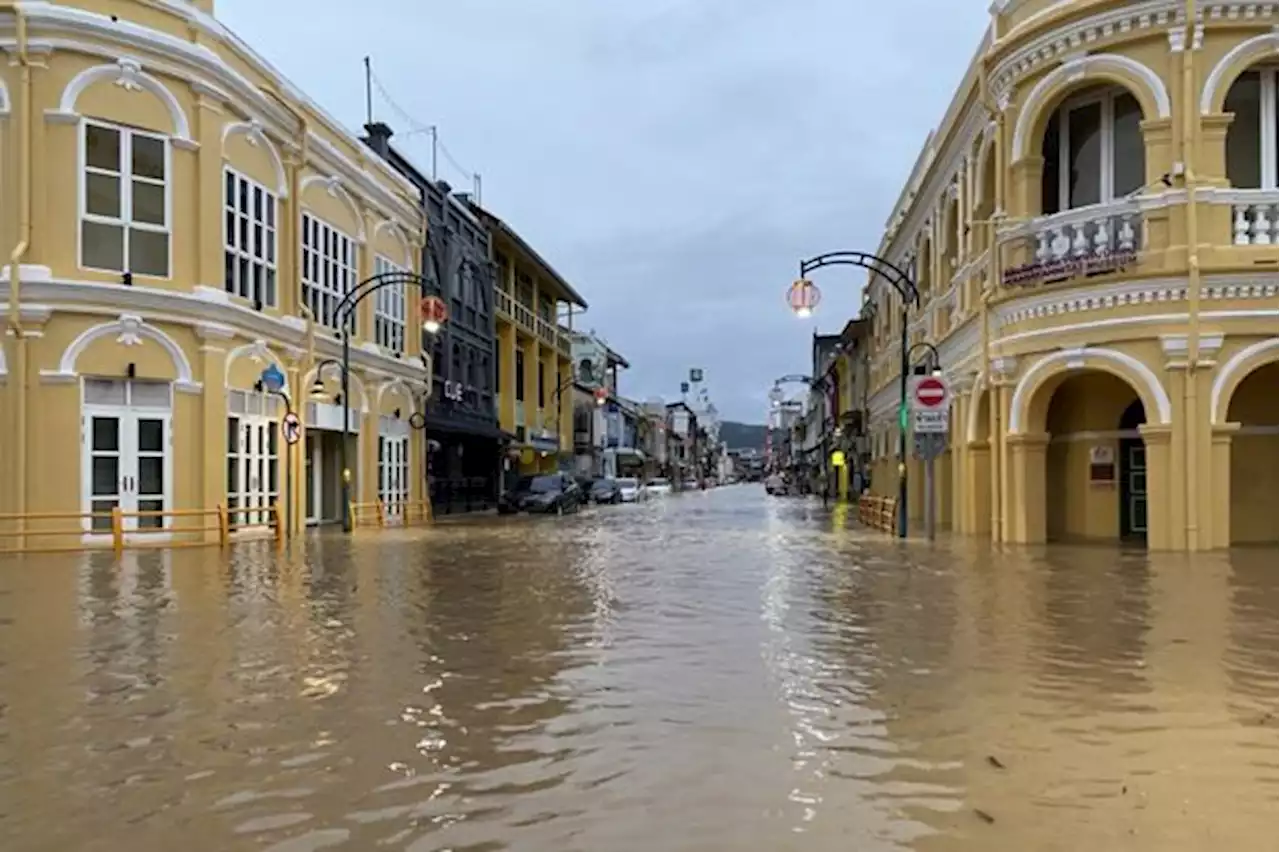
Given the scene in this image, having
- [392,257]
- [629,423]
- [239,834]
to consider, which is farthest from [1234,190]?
[629,423]

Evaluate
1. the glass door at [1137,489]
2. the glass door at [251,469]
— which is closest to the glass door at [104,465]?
the glass door at [251,469]

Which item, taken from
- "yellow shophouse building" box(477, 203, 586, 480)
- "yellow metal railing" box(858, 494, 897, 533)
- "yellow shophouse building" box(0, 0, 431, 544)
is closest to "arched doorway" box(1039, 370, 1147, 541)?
"yellow metal railing" box(858, 494, 897, 533)

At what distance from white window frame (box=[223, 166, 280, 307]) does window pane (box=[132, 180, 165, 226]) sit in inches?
58.4

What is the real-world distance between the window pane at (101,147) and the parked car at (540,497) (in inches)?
894

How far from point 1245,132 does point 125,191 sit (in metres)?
20.4

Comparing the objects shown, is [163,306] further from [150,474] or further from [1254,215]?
[1254,215]

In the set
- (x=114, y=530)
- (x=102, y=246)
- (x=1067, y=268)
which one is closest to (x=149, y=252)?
(x=102, y=246)

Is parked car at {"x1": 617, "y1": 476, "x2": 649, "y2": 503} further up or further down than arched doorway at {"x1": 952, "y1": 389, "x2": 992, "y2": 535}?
further down

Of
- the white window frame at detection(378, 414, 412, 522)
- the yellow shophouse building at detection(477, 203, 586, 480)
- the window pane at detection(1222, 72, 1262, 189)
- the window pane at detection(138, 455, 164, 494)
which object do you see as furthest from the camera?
the yellow shophouse building at detection(477, 203, 586, 480)

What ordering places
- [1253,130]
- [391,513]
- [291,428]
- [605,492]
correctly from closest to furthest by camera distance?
[1253,130] < [291,428] < [391,513] < [605,492]

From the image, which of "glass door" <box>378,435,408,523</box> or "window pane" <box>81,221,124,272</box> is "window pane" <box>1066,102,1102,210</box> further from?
"glass door" <box>378,435,408,523</box>

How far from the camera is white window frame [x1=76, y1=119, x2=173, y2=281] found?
69.2 ft

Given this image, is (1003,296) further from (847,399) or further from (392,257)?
(847,399)

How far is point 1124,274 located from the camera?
18297mm
